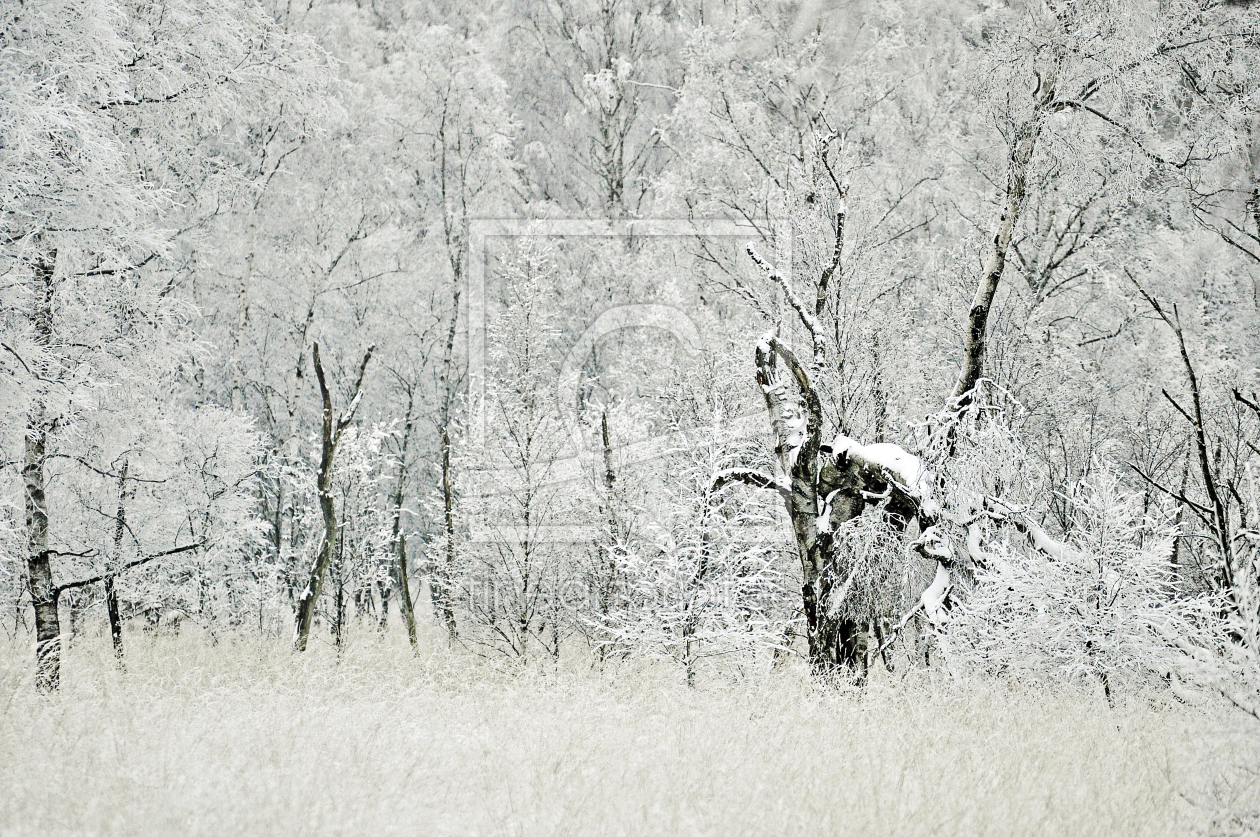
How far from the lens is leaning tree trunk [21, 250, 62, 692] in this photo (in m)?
6.63

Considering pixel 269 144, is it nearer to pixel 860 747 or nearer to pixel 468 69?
pixel 468 69

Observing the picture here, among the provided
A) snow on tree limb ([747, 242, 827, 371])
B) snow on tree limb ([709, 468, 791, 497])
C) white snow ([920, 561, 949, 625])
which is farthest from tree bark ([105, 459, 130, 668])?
white snow ([920, 561, 949, 625])

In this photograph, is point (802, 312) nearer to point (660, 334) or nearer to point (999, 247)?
point (999, 247)

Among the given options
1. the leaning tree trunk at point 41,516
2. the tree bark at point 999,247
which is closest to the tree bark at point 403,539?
the leaning tree trunk at point 41,516

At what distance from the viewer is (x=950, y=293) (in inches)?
471

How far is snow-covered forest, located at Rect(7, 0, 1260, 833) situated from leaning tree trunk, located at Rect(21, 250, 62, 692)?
4cm

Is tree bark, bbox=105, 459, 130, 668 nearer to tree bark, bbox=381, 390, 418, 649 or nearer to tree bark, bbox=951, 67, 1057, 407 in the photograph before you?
tree bark, bbox=381, 390, 418, 649

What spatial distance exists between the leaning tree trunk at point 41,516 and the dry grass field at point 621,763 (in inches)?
8.6

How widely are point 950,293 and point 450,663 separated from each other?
31.6ft

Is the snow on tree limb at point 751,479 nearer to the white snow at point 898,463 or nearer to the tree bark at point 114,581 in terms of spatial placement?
the white snow at point 898,463

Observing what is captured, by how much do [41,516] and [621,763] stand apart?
5.60m

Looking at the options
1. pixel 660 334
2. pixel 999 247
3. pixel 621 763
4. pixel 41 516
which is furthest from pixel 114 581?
pixel 999 247

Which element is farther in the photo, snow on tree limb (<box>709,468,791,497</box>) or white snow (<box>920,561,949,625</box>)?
snow on tree limb (<box>709,468,791,497</box>)

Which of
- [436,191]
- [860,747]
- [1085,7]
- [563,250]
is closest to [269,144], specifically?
[436,191]
